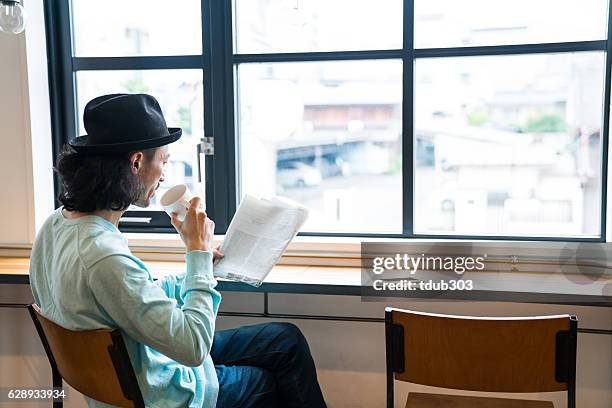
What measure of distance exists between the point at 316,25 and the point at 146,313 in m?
1.57

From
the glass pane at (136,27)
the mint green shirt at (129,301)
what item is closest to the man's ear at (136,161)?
the mint green shirt at (129,301)

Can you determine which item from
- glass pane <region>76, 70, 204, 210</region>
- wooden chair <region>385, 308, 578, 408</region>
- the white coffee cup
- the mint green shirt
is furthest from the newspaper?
glass pane <region>76, 70, 204, 210</region>

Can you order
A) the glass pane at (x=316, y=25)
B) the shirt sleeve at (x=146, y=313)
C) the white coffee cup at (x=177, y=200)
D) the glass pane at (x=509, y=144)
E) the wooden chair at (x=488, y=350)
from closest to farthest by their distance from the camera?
the shirt sleeve at (x=146, y=313) → the wooden chair at (x=488, y=350) → the white coffee cup at (x=177, y=200) → the glass pane at (x=509, y=144) → the glass pane at (x=316, y=25)

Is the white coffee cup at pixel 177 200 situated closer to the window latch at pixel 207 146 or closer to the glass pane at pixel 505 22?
the window latch at pixel 207 146

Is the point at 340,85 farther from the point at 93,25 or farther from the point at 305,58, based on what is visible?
the point at 93,25

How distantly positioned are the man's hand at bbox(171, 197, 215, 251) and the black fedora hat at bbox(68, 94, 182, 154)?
18 cm

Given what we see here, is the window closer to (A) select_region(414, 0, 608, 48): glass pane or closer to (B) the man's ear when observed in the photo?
(A) select_region(414, 0, 608, 48): glass pane

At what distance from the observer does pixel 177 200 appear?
166cm

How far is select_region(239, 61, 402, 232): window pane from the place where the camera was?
98.0 inches

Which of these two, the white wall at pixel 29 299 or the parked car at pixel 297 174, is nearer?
the white wall at pixel 29 299

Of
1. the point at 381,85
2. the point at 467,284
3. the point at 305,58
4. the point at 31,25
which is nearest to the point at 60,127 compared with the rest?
the point at 31,25

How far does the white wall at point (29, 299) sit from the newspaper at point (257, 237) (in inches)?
23.2

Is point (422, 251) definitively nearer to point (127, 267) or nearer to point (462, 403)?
point (462, 403)

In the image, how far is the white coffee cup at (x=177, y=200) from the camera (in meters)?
1.66
